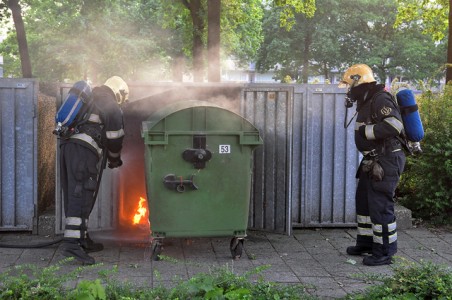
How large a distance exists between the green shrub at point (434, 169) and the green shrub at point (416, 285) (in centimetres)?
383

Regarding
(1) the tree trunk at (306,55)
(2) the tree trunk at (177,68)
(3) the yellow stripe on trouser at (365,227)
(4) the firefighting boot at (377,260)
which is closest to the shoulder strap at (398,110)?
→ (3) the yellow stripe on trouser at (365,227)

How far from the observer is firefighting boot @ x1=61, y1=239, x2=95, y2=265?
20.5 ft

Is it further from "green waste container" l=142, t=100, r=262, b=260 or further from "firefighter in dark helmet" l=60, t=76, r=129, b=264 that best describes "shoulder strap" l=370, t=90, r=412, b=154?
"firefighter in dark helmet" l=60, t=76, r=129, b=264

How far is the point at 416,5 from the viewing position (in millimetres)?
19578

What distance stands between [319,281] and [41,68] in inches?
1097

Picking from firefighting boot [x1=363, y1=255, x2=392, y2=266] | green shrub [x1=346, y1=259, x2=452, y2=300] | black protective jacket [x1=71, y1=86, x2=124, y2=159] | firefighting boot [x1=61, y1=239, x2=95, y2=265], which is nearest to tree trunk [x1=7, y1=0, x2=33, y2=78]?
black protective jacket [x1=71, y1=86, x2=124, y2=159]

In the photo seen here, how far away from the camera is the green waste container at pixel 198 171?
628 cm

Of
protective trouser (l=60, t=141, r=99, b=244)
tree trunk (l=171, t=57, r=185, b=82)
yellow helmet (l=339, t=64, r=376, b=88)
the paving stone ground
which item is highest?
tree trunk (l=171, t=57, r=185, b=82)

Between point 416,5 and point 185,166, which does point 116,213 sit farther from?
point 416,5

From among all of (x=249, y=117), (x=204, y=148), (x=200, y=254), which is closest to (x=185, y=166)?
Answer: (x=204, y=148)

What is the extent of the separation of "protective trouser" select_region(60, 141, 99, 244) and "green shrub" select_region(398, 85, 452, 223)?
4.35m

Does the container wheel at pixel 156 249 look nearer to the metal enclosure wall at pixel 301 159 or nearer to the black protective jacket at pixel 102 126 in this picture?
the black protective jacket at pixel 102 126

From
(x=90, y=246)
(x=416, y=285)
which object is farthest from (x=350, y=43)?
(x=416, y=285)

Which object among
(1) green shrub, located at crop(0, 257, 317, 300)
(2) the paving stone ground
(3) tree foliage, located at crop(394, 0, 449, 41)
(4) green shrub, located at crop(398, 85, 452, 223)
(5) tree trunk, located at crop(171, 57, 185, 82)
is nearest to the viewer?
(1) green shrub, located at crop(0, 257, 317, 300)
